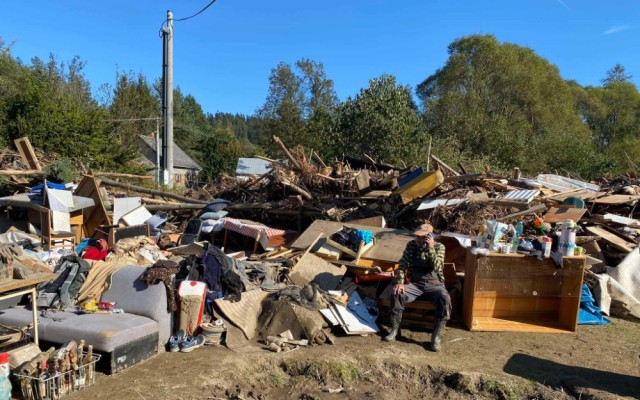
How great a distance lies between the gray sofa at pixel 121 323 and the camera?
4.42m

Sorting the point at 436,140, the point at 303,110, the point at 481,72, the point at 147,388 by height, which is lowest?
the point at 147,388

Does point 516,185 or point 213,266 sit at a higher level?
point 516,185

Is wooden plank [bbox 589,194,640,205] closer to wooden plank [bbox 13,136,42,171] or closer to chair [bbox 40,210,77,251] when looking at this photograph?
chair [bbox 40,210,77,251]

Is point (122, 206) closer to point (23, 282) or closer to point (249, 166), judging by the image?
point (23, 282)

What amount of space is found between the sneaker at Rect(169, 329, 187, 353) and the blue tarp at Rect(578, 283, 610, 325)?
5393 mm

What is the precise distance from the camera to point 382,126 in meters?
21.8

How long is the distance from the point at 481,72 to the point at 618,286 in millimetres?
29737

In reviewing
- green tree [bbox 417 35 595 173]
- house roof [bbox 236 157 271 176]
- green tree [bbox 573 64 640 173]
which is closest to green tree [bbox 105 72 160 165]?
house roof [bbox 236 157 271 176]

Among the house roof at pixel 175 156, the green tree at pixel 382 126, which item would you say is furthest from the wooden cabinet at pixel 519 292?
the house roof at pixel 175 156

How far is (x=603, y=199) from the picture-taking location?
9461 mm

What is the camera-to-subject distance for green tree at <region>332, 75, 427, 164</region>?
71.7ft

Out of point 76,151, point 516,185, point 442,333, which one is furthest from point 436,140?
point 442,333

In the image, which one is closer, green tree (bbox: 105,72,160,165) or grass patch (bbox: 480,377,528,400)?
grass patch (bbox: 480,377,528,400)

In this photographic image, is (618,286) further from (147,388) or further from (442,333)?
(147,388)
